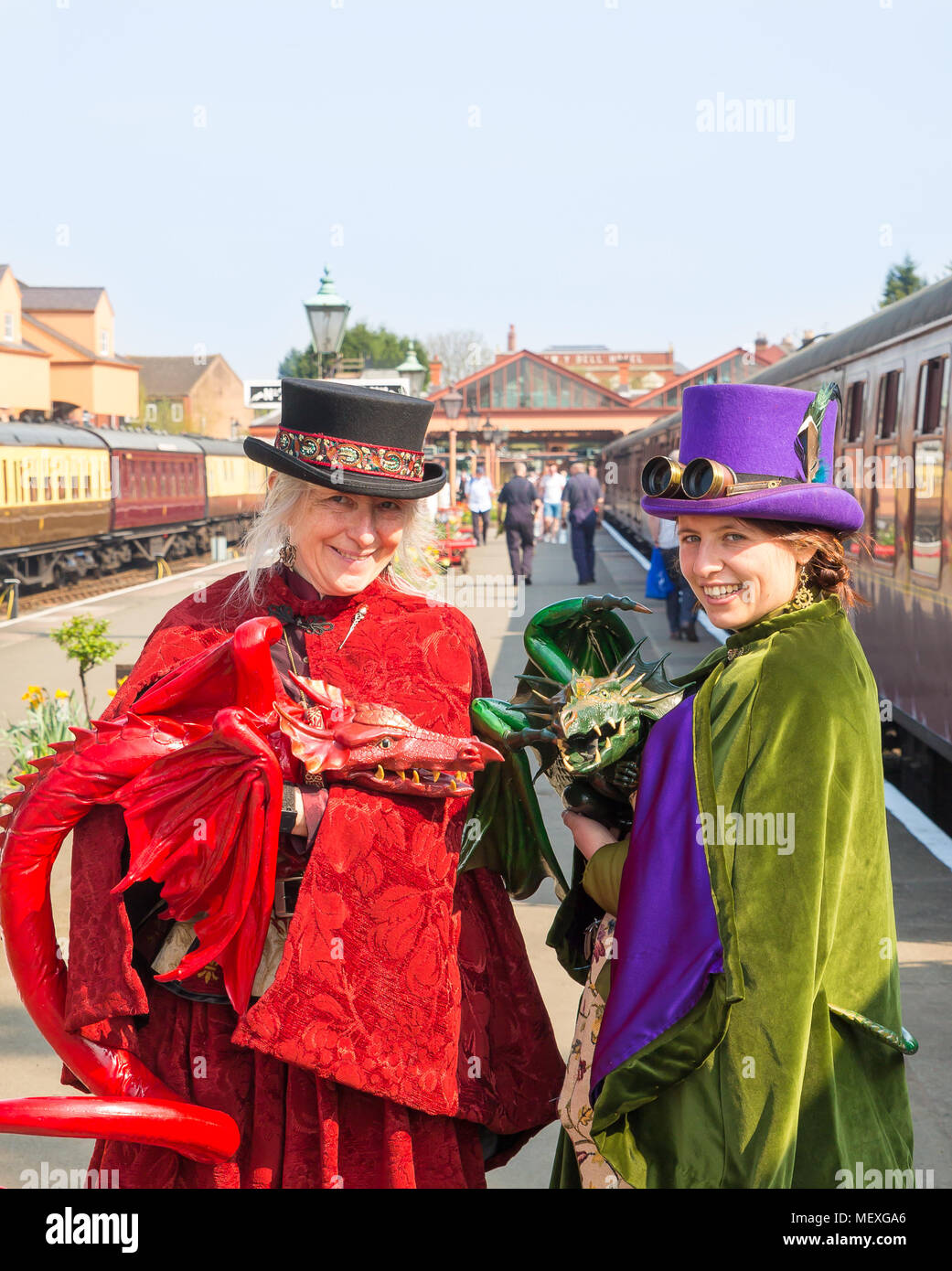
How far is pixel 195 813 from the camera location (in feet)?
7.07

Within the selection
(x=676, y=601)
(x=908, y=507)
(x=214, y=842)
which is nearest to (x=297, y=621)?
(x=214, y=842)

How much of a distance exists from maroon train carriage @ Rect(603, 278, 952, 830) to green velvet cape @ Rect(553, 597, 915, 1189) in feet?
16.2

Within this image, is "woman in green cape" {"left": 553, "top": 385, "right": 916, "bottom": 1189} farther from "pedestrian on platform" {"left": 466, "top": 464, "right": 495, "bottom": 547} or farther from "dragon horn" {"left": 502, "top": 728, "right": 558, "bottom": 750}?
"pedestrian on platform" {"left": 466, "top": 464, "right": 495, "bottom": 547}

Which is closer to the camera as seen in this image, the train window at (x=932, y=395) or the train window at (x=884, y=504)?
the train window at (x=932, y=395)

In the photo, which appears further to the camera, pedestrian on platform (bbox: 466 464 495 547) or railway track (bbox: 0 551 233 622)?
pedestrian on platform (bbox: 466 464 495 547)

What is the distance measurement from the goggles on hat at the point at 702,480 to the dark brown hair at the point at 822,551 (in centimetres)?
6

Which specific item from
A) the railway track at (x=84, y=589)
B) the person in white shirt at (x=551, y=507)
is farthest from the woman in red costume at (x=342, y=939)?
the person in white shirt at (x=551, y=507)

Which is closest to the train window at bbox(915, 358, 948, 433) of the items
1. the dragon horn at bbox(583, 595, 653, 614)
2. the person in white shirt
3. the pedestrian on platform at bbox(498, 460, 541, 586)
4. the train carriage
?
the dragon horn at bbox(583, 595, 653, 614)

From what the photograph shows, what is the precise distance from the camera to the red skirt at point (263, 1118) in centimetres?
222

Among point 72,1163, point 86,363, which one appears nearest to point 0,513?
point 72,1163

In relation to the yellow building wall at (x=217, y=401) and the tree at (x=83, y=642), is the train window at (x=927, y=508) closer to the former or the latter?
the tree at (x=83, y=642)

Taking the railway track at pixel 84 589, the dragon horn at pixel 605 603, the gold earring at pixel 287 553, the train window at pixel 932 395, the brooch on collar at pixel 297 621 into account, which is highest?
the train window at pixel 932 395

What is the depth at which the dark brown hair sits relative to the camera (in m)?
2.08
